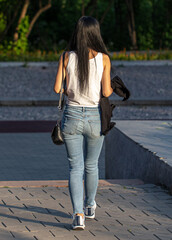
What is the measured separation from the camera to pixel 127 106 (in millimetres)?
17078

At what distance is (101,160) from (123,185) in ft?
11.0

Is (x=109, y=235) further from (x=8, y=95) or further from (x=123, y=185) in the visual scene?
(x=8, y=95)

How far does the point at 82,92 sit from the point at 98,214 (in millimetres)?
1130

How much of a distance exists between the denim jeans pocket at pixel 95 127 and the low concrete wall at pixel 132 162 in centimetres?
130

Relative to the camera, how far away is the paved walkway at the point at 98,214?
4.59 m

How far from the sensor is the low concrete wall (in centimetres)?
604

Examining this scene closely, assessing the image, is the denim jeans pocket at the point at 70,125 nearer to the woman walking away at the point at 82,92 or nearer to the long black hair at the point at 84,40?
the woman walking away at the point at 82,92

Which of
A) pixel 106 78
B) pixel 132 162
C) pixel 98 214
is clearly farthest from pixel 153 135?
pixel 106 78

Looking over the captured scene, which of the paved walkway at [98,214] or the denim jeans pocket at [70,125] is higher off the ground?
the denim jeans pocket at [70,125]

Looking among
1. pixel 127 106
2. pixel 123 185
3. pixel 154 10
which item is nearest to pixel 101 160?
pixel 123 185

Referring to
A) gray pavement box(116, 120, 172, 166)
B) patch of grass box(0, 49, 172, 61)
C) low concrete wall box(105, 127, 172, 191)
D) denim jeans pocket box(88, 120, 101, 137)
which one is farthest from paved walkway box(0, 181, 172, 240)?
patch of grass box(0, 49, 172, 61)

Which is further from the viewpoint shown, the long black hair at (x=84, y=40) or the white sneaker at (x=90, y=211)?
the white sneaker at (x=90, y=211)

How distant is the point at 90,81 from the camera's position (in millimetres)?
4684

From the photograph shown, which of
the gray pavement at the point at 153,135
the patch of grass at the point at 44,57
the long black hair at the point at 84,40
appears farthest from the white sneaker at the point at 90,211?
the patch of grass at the point at 44,57
